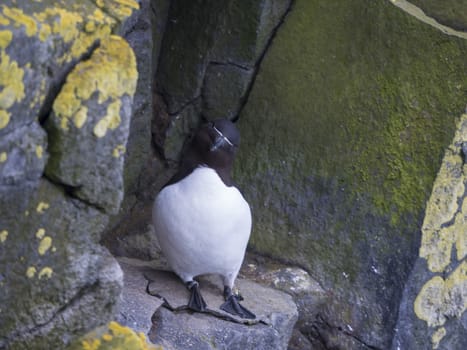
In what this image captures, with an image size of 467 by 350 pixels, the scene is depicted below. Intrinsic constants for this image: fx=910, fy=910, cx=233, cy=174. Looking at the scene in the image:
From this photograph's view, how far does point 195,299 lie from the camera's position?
348 cm

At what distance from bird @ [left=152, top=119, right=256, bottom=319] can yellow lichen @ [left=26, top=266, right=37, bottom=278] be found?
4.50 feet

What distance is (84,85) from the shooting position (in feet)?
6.74

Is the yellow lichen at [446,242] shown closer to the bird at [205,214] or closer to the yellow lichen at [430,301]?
the yellow lichen at [430,301]

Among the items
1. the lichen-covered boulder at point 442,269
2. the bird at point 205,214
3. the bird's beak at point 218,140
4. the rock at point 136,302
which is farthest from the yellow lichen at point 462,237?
the rock at point 136,302

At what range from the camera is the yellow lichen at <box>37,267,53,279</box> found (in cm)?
211

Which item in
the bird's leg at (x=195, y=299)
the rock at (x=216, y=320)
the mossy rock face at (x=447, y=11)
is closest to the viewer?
the rock at (x=216, y=320)

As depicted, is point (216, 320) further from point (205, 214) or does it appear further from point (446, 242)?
point (446, 242)

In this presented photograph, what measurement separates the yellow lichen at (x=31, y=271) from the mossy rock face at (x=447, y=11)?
7.48ft

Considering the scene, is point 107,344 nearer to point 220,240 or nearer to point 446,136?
point 220,240

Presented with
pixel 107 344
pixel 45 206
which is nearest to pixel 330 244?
pixel 107 344

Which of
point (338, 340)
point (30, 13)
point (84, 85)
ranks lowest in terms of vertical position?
point (338, 340)

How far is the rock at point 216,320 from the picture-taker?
3275mm

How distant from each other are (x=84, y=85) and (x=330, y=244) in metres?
2.01

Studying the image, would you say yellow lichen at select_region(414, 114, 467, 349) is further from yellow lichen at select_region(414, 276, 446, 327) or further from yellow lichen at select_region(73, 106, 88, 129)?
yellow lichen at select_region(73, 106, 88, 129)
